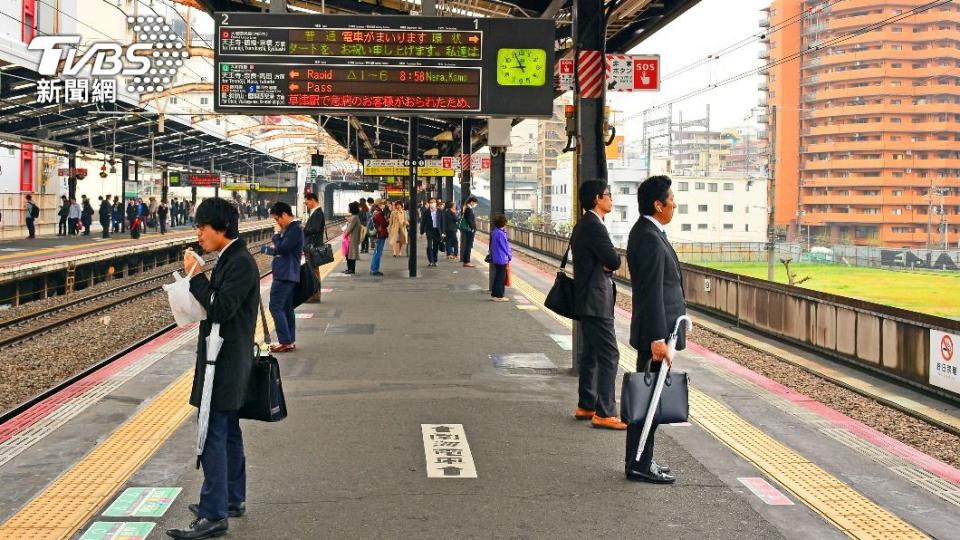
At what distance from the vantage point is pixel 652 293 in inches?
239

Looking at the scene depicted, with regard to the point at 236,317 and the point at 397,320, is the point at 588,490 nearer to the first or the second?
→ the point at 236,317

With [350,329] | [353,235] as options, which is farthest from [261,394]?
[353,235]

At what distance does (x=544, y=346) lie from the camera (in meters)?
12.1

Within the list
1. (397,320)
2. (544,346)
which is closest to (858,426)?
(544,346)

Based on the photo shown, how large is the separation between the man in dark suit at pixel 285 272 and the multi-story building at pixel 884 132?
85.8 metres

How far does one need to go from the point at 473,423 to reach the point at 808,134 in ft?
318

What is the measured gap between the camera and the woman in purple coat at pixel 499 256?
55.7 feet

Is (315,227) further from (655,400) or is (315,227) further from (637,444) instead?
(655,400)

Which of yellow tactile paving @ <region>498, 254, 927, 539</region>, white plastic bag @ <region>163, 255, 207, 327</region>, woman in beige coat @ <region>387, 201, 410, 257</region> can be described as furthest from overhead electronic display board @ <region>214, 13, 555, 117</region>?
woman in beige coat @ <region>387, 201, 410, 257</region>

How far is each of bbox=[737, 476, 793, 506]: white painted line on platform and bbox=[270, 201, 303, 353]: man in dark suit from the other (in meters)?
5.96

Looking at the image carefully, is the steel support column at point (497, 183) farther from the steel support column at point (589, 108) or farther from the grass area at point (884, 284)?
the grass area at point (884, 284)

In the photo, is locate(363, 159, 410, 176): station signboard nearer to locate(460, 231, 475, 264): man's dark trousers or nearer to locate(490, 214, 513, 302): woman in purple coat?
locate(460, 231, 475, 264): man's dark trousers

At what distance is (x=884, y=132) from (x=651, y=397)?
312 feet

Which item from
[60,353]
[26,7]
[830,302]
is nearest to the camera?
[830,302]
